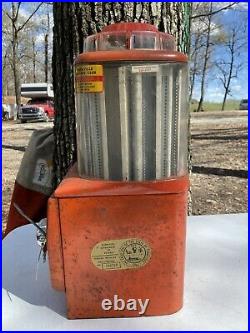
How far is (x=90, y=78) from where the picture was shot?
29.9 inches

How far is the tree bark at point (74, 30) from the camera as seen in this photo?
1.11m

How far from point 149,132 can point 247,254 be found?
0.50 meters

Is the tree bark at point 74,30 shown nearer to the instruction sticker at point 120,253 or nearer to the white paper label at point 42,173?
the white paper label at point 42,173

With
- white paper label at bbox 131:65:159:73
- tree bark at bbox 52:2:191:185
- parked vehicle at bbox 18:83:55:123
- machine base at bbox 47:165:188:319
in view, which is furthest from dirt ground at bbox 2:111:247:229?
parked vehicle at bbox 18:83:55:123

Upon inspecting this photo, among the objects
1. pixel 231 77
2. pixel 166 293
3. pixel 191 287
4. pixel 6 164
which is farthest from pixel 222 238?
pixel 231 77

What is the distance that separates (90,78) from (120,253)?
1.09 ft

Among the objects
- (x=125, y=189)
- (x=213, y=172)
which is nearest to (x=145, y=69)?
(x=125, y=189)

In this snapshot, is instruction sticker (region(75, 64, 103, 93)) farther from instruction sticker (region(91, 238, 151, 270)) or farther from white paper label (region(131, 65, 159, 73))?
instruction sticker (region(91, 238, 151, 270))

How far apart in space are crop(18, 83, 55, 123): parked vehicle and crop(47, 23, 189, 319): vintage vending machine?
8847 mm

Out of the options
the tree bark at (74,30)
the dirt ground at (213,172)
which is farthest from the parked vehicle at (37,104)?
the tree bark at (74,30)

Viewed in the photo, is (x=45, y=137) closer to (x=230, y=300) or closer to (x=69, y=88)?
(x=69, y=88)

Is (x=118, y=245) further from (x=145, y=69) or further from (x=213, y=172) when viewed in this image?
(x=213, y=172)

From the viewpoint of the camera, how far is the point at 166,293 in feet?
2.64

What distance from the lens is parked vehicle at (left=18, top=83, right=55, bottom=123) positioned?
10586 mm
